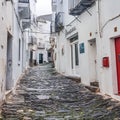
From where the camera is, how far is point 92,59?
12219 millimetres

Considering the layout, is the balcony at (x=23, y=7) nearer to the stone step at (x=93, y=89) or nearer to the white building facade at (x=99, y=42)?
the white building facade at (x=99, y=42)

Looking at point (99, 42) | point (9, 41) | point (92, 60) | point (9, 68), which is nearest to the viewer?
point (99, 42)

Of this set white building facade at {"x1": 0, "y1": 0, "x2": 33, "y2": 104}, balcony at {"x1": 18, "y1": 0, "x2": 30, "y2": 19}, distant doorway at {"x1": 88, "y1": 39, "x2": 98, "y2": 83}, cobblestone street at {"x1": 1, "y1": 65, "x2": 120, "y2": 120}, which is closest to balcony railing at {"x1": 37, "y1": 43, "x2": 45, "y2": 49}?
white building facade at {"x1": 0, "y1": 0, "x2": 33, "y2": 104}

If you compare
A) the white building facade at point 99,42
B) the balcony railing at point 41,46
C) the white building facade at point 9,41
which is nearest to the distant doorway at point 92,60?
the white building facade at point 99,42

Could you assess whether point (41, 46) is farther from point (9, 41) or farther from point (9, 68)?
point (9, 68)

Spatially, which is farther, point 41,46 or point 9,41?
point 41,46

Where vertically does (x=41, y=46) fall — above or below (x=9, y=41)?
above

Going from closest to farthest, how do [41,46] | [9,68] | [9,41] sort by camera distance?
[9,68] → [9,41] → [41,46]

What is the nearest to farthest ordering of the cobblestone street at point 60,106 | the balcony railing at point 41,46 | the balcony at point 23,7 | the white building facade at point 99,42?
1. the cobblestone street at point 60,106
2. the white building facade at point 99,42
3. the balcony at point 23,7
4. the balcony railing at point 41,46

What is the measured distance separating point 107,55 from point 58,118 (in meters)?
3.64

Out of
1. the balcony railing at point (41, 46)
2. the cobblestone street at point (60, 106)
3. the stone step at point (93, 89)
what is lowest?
the cobblestone street at point (60, 106)

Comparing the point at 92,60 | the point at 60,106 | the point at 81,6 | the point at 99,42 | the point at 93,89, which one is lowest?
the point at 60,106

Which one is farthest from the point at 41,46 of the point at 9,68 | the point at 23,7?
the point at 9,68

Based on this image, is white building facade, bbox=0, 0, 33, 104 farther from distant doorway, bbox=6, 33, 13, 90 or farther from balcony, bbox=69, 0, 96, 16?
balcony, bbox=69, 0, 96, 16
